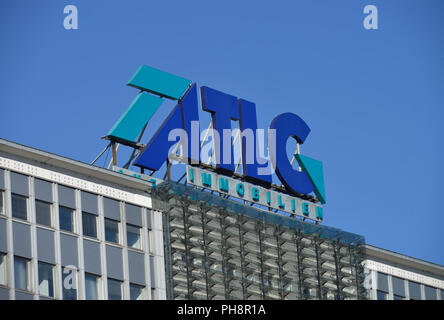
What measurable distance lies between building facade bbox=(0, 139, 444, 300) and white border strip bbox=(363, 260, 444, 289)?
65 cm

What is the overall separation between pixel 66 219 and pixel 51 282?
4039 mm

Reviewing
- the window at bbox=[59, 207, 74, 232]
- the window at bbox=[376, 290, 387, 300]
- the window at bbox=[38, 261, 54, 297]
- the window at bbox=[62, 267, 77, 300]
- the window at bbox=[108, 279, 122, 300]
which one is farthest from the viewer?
the window at bbox=[376, 290, 387, 300]

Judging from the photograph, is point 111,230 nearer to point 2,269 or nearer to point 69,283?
point 69,283

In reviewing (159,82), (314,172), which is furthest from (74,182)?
(314,172)

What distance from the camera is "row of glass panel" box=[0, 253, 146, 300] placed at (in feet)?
200

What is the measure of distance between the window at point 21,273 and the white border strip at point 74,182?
5091 millimetres

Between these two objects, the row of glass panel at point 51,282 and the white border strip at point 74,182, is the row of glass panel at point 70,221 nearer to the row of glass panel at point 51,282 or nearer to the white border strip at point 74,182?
the white border strip at point 74,182

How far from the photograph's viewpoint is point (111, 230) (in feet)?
221

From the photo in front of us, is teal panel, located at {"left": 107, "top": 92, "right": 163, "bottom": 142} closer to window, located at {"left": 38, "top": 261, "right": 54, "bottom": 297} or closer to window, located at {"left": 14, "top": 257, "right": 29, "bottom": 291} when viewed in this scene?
window, located at {"left": 38, "top": 261, "right": 54, "bottom": 297}

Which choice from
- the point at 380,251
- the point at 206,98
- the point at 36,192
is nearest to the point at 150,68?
the point at 206,98

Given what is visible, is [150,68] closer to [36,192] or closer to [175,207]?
[175,207]

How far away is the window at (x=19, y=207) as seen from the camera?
62531mm

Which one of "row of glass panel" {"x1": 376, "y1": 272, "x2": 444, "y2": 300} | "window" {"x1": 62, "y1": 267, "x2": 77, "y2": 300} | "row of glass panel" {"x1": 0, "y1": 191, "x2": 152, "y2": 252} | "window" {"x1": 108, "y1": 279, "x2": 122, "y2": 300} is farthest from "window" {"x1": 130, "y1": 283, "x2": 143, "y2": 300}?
"row of glass panel" {"x1": 376, "y1": 272, "x2": 444, "y2": 300}

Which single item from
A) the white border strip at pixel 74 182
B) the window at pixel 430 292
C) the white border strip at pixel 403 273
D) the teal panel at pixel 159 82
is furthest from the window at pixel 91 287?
the window at pixel 430 292
